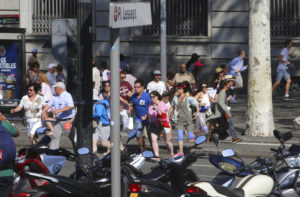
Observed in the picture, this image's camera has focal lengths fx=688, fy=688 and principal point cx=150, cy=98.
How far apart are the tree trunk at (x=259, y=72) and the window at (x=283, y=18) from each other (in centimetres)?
871

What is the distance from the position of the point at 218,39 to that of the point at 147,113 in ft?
35.1

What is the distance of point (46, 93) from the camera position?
17.3m

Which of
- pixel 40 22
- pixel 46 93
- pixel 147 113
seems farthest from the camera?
pixel 40 22

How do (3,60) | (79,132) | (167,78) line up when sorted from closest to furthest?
(79,132)
(167,78)
(3,60)

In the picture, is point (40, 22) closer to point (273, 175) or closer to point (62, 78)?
point (62, 78)

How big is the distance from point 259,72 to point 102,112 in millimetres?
4313

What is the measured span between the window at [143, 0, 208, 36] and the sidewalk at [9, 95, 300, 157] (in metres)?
3.71

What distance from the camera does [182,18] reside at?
25.0m

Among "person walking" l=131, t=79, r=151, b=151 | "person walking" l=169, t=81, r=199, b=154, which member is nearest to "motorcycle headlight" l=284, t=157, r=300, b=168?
"person walking" l=169, t=81, r=199, b=154

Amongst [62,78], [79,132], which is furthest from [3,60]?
[79,132]

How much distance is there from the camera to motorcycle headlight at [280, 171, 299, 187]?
747 centimetres

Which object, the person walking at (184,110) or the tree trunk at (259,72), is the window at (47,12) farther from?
the person walking at (184,110)

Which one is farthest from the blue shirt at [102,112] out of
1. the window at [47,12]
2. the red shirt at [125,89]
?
the window at [47,12]

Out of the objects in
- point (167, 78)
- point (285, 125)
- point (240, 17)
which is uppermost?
Result: point (240, 17)
